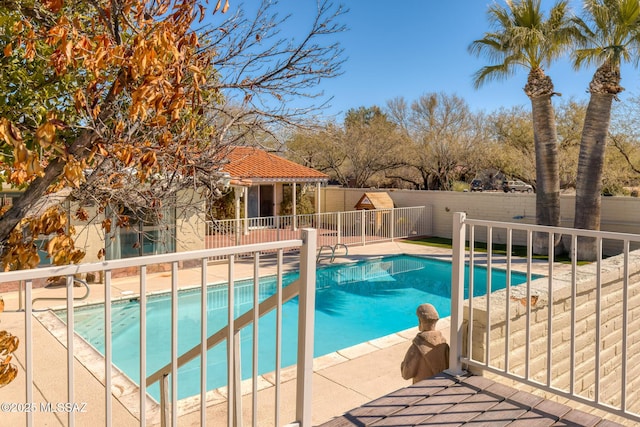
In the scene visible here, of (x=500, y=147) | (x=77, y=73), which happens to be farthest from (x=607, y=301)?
(x=500, y=147)

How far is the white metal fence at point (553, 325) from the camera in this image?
10.9ft

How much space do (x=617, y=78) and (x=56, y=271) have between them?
15.7 m

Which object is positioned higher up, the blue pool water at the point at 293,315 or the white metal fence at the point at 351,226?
the white metal fence at the point at 351,226

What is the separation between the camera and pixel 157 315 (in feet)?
34.1

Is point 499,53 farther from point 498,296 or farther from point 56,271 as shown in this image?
point 56,271

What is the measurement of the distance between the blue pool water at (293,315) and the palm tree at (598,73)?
3.43 m

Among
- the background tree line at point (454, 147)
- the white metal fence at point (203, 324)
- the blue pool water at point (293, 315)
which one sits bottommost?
the blue pool water at point (293, 315)

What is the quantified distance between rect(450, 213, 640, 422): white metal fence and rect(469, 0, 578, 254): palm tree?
10336 mm

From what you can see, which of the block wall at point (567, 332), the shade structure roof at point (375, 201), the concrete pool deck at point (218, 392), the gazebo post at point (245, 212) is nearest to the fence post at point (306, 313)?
the block wall at point (567, 332)

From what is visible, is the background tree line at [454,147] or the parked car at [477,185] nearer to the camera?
the background tree line at [454,147]

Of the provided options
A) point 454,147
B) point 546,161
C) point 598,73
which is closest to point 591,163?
point 546,161

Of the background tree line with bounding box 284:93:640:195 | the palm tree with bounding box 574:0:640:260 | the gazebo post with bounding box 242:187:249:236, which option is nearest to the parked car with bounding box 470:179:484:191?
the background tree line with bounding box 284:93:640:195

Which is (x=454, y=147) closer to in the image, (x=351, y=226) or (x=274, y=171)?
(x=351, y=226)

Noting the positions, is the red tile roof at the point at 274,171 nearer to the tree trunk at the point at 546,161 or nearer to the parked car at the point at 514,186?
the tree trunk at the point at 546,161
